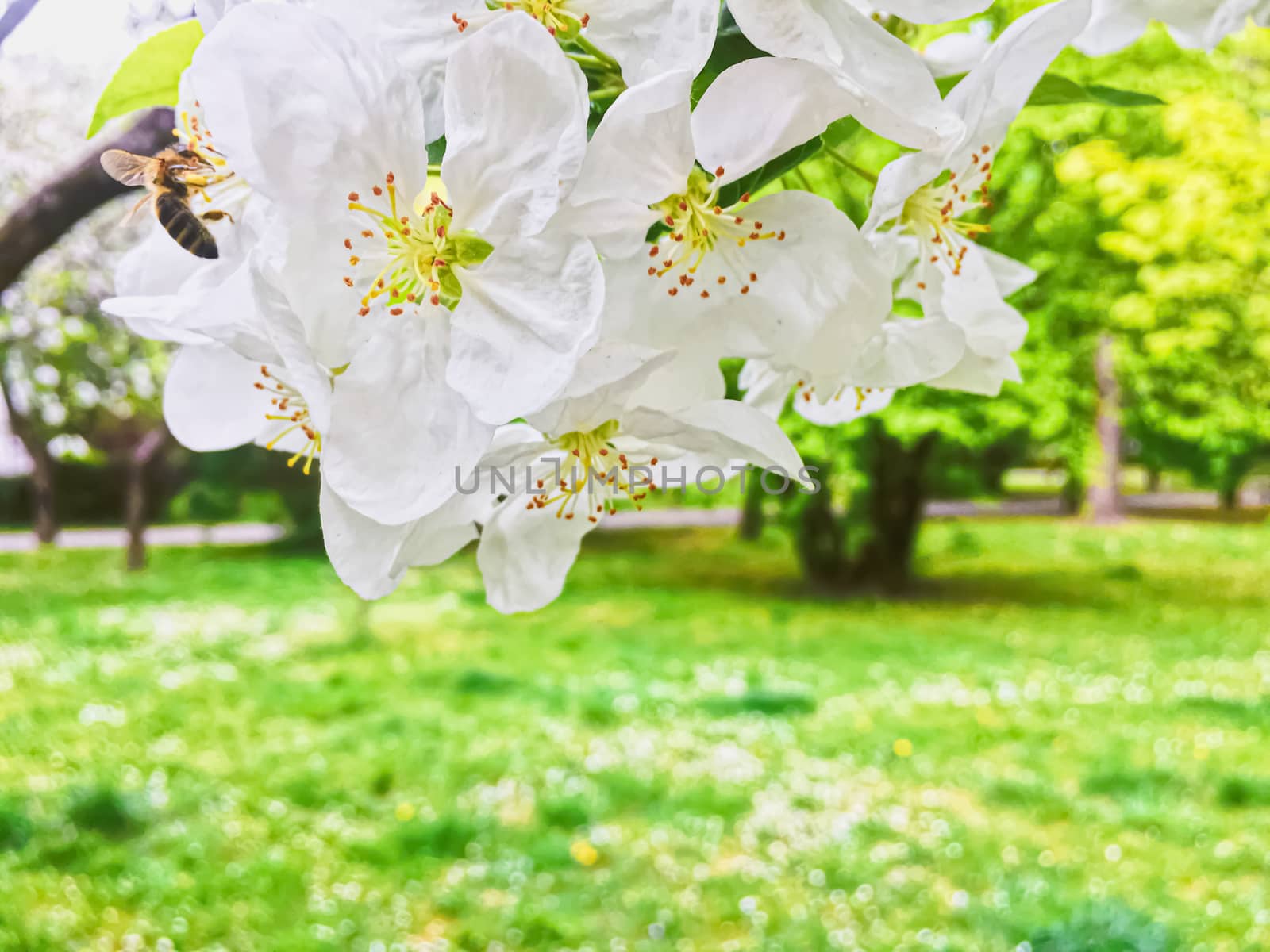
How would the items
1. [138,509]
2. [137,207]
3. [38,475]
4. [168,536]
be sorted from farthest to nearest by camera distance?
[168,536], [38,475], [138,509], [137,207]

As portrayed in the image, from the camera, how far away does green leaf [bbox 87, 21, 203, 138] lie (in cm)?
56

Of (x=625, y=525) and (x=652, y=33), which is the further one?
(x=625, y=525)

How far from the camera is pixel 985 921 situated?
9.88ft

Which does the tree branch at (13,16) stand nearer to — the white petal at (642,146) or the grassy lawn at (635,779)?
the white petal at (642,146)

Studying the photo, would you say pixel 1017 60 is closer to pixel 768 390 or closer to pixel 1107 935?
pixel 768 390

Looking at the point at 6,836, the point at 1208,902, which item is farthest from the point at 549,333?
the point at 6,836

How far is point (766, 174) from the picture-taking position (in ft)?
1.49

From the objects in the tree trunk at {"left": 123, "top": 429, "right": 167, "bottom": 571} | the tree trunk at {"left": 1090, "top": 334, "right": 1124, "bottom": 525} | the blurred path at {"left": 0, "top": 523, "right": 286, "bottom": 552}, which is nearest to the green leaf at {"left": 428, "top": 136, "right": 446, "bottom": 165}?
the tree trunk at {"left": 123, "top": 429, "right": 167, "bottom": 571}

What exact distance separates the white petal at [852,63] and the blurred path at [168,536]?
12110mm

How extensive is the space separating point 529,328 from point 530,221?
0.04 meters

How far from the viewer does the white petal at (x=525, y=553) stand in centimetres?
54

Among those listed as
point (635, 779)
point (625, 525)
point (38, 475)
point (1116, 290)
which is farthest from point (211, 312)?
point (625, 525)

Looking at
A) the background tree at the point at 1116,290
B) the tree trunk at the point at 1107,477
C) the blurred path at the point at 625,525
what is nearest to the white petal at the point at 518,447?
the background tree at the point at 1116,290

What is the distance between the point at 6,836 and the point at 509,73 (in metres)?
3.97
